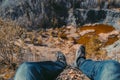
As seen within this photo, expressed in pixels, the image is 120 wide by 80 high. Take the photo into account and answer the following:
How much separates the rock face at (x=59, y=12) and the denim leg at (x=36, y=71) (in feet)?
65.0

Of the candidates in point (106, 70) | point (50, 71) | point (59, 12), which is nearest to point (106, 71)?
point (106, 70)

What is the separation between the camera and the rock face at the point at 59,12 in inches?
1077

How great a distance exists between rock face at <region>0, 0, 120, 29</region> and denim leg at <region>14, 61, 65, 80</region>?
1980cm

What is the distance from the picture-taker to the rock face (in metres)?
27.3

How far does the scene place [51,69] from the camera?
644 centimetres

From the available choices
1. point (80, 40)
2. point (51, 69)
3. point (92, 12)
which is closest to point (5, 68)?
point (51, 69)

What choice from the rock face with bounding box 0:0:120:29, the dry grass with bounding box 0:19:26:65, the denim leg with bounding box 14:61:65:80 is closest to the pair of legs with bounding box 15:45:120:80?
the denim leg with bounding box 14:61:65:80

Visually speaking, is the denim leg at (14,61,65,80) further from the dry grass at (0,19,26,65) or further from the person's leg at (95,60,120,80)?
the dry grass at (0,19,26,65)

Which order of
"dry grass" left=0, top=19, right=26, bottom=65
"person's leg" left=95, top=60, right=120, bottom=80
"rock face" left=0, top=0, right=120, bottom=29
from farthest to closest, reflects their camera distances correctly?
"rock face" left=0, top=0, right=120, bottom=29 < "dry grass" left=0, top=19, right=26, bottom=65 < "person's leg" left=95, top=60, right=120, bottom=80

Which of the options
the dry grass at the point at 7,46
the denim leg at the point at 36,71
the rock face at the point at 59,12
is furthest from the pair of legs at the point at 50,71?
the rock face at the point at 59,12

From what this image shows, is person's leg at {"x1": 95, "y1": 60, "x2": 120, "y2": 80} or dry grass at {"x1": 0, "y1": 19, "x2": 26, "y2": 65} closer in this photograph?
person's leg at {"x1": 95, "y1": 60, "x2": 120, "y2": 80}

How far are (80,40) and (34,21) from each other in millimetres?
4367

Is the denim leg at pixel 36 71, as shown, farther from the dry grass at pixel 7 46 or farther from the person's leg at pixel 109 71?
the dry grass at pixel 7 46

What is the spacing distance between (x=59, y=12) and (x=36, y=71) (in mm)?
25094
